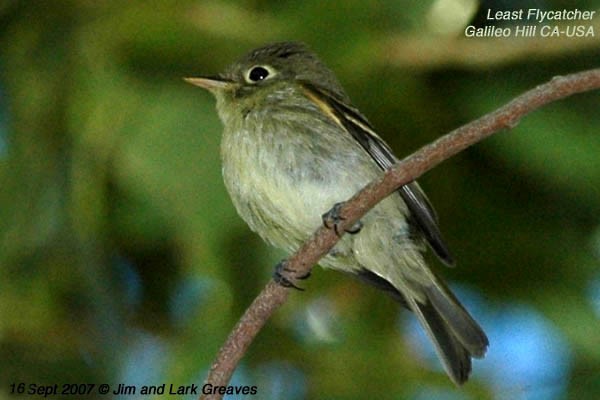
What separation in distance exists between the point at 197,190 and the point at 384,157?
52cm

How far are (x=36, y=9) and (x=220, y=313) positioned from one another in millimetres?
957

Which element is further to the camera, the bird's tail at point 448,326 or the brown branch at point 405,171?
the bird's tail at point 448,326

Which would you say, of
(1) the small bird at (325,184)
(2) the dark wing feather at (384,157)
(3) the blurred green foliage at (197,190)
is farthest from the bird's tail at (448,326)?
(3) the blurred green foliage at (197,190)

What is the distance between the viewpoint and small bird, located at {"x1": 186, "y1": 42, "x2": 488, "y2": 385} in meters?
2.51

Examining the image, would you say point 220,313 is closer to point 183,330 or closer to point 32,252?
point 183,330

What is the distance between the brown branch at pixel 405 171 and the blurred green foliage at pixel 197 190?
788mm

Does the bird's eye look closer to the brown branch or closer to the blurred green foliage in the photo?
the blurred green foliage

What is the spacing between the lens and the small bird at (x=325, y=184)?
2.51 meters

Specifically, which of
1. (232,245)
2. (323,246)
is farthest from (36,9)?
(323,246)

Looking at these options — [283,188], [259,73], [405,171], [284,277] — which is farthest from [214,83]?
[405,171]

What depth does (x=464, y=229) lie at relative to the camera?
129 inches

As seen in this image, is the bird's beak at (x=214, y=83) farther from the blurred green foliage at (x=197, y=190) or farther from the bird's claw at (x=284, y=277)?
the bird's claw at (x=284, y=277)

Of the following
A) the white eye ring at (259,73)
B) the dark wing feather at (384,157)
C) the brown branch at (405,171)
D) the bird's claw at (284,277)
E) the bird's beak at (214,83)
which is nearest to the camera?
the brown branch at (405,171)

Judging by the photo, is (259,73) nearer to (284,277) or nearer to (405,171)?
(284,277)
